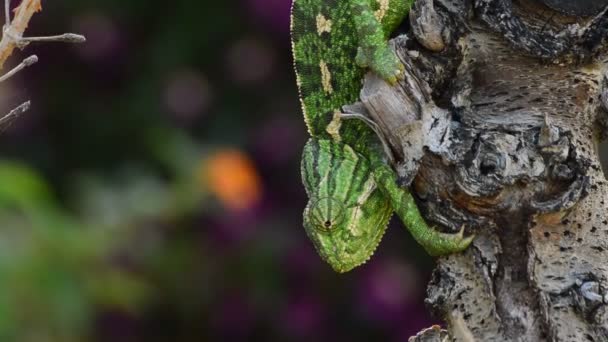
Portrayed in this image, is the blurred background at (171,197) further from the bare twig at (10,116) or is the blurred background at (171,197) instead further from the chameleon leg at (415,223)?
the bare twig at (10,116)

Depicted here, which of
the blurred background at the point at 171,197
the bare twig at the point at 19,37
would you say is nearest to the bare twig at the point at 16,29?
the bare twig at the point at 19,37

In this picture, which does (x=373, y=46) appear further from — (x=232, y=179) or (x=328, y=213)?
(x=232, y=179)

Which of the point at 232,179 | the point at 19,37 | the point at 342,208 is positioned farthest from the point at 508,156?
the point at 232,179

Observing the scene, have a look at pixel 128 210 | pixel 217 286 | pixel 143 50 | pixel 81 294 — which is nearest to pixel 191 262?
pixel 217 286

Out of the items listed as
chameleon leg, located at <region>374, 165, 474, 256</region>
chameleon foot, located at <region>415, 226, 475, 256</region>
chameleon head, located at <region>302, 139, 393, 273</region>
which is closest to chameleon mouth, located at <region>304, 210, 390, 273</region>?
chameleon head, located at <region>302, 139, 393, 273</region>

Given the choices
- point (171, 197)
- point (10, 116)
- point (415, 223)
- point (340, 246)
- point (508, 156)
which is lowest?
point (171, 197)

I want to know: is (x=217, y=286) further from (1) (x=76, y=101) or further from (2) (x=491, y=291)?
(2) (x=491, y=291)
